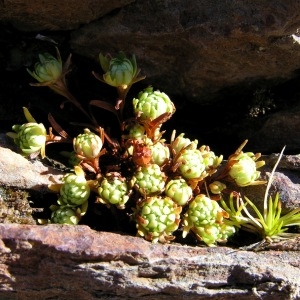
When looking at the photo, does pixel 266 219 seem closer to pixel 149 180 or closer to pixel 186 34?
pixel 149 180

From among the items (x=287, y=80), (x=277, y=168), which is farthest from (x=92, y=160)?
(x=287, y=80)

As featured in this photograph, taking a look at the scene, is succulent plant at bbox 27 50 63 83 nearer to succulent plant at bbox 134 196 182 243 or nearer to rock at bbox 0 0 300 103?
rock at bbox 0 0 300 103

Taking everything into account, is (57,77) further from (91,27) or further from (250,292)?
(250,292)

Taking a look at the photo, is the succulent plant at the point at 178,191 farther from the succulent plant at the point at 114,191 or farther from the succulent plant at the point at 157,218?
the succulent plant at the point at 114,191

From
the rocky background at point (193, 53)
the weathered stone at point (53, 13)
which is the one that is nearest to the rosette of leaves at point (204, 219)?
the rocky background at point (193, 53)

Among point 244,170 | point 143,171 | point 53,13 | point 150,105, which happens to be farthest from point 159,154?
point 53,13
